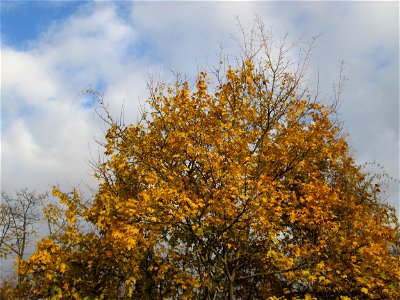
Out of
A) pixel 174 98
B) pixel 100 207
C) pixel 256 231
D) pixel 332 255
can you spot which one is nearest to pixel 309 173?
pixel 332 255

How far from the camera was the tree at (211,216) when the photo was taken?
31.5 feet

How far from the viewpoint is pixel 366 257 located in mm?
10945

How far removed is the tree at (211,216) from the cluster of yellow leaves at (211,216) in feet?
0.14

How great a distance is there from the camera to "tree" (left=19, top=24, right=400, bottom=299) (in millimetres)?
9609

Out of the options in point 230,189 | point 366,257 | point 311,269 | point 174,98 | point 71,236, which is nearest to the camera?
point 230,189

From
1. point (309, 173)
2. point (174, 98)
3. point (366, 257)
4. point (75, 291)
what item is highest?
point (174, 98)

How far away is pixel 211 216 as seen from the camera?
397 inches

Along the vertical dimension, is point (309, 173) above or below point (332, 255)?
above

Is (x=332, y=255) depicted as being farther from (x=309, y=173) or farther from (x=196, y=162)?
(x=196, y=162)

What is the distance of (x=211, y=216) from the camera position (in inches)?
397

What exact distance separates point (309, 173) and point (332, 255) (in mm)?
4013

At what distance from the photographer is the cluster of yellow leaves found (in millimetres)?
9586

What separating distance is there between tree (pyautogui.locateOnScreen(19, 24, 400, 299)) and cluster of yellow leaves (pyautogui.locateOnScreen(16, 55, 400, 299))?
0.14 ft

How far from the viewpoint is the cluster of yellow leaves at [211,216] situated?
959 centimetres
